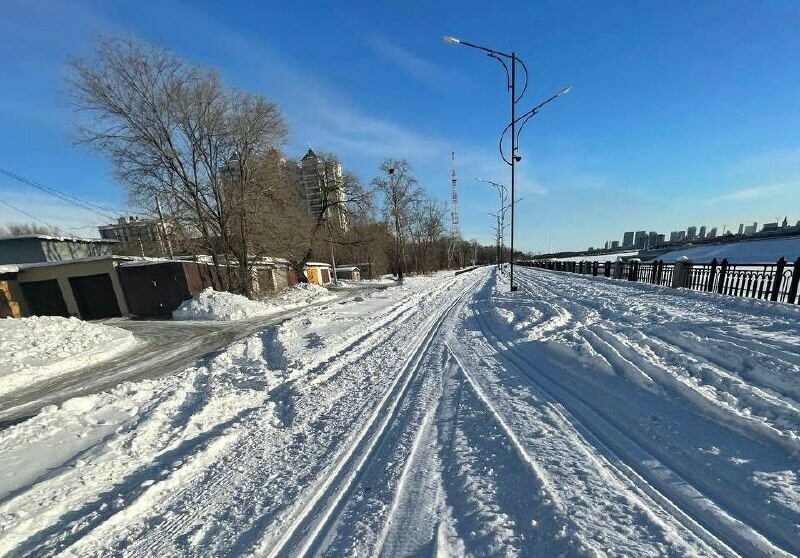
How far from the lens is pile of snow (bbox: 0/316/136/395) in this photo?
7691 mm

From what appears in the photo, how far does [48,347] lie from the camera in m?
8.89

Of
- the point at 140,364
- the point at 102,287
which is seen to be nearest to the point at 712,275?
the point at 140,364

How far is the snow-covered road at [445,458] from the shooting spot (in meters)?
2.25

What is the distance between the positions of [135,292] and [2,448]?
53.1 ft

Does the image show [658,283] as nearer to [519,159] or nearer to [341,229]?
[519,159]

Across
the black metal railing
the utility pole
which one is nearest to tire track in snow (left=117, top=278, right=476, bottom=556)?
the black metal railing

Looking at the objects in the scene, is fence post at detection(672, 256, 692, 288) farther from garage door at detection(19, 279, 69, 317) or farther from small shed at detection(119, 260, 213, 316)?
garage door at detection(19, 279, 69, 317)

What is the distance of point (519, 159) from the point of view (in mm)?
14266

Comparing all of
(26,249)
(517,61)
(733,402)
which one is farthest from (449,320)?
(26,249)

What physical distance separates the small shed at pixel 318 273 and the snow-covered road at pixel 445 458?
Answer: 2720cm

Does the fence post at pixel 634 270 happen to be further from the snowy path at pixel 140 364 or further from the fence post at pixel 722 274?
the snowy path at pixel 140 364

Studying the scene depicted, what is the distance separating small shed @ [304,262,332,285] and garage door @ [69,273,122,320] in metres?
Result: 16.0

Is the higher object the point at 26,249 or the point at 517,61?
the point at 517,61

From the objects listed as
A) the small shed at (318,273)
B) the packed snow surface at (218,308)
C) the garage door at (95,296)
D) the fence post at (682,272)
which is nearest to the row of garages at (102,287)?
the garage door at (95,296)
